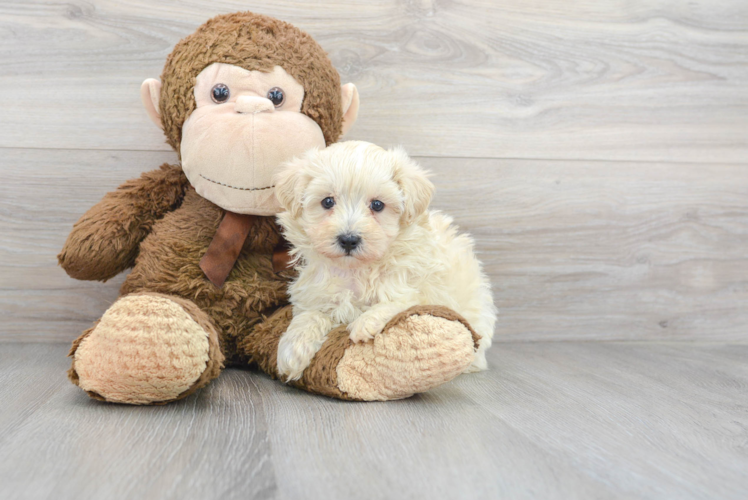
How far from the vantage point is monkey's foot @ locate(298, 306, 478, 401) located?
87 cm

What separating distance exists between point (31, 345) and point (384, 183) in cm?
90

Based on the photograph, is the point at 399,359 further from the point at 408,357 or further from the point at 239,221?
the point at 239,221

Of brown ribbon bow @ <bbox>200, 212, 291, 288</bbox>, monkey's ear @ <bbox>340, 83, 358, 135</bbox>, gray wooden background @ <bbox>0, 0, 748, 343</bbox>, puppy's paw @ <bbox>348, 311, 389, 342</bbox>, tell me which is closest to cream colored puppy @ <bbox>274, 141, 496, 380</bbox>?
puppy's paw @ <bbox>348, 311, 389, 342</bbox>

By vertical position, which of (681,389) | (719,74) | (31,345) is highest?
(719,74)

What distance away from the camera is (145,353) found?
80 cm

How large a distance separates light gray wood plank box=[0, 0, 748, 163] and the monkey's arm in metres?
0.19

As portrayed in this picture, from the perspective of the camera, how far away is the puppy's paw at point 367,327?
902mm

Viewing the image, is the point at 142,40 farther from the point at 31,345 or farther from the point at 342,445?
the point at 342,445

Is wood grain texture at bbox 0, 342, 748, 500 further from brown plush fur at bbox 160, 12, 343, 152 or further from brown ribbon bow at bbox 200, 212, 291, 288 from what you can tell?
brown plush fur at bbox 160, 12, 343, 152

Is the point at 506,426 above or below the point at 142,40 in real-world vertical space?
below

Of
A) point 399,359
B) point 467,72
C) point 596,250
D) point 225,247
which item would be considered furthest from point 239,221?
point 596,250

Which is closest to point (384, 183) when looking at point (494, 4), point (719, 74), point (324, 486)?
point (324, 486)

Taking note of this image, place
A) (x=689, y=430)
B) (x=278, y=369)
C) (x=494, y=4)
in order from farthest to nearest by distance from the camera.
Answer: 1. (x=494, y=4)
2. (x=278, y=369)
3. (x=689, y=430)

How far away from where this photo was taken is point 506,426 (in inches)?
32.7
